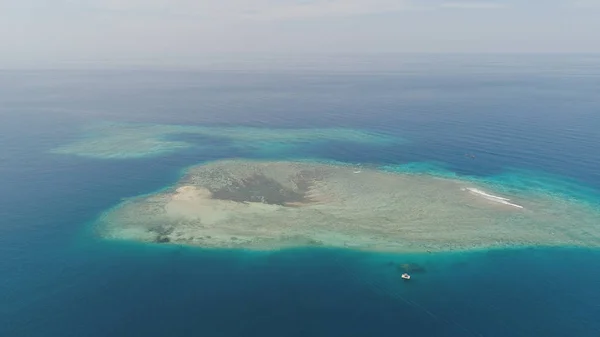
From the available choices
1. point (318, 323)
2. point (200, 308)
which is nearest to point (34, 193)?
point (200, 308)

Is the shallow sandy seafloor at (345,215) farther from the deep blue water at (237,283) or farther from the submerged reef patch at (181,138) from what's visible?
the submerged reef patch at (181,138)

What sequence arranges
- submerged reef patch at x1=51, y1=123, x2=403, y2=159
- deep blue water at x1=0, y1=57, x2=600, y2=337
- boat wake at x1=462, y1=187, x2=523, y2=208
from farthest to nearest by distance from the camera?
submerged reef patch at x1=51, y1=123, x2=403, y2=159, boat wake at x1=462, y1=187, x2=523, y2=208, deep blue water at x1=0, y1=57, x2=600, y2=337

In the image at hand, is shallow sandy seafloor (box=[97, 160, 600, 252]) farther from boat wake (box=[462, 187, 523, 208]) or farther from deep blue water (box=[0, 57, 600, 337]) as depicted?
deep blue water (box=[0, 57, 600, 337])

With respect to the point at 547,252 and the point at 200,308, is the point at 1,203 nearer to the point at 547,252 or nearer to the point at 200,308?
the point at 200,308

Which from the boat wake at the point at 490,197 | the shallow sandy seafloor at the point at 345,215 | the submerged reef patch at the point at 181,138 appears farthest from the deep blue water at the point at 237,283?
the submerged reef patch at the point at 181,138

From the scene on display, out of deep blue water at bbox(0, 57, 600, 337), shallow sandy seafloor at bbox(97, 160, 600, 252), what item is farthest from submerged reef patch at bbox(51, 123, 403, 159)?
shallow sandy seafloor at bbox(97, 160, 600, 252)

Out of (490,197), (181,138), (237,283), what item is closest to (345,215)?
(237,283)

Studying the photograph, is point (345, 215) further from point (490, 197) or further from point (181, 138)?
point (181, 138)

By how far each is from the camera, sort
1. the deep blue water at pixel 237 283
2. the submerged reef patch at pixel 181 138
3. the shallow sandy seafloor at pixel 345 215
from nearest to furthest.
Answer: the deep blue water at pixel 237 283 → the shallow sandy seafloor at pixel 345 215 → the submerged reef patch at pixel 181 138
